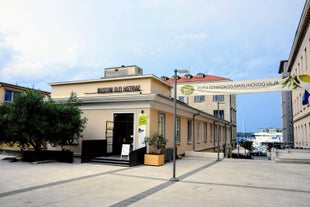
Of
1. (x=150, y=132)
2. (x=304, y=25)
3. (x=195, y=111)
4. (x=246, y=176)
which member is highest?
(x=304, y=25)

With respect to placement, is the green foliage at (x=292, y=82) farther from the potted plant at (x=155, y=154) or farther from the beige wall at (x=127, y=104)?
the potted plant at (x=155, y=154)

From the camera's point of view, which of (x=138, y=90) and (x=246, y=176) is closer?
(x=246, y=176)

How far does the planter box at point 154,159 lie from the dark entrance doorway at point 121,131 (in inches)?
97.0

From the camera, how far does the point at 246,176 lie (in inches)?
410

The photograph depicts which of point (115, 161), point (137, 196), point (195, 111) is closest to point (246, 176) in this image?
point (137, 196)

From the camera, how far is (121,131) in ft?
53.3

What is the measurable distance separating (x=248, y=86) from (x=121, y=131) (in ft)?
25.5

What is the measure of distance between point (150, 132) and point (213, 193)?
7.46 m

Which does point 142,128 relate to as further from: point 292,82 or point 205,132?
point 205,132

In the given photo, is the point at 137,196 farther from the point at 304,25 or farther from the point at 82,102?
the point at 304,25

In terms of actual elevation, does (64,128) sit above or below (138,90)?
below

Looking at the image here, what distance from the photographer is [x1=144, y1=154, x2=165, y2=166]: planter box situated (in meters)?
13.4

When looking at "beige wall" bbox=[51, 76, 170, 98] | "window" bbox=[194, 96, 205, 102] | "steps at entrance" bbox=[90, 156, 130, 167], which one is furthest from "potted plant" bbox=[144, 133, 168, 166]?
"window" bbox=[194, 96, 205, 102]

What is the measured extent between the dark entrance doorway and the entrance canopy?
3.64 m
